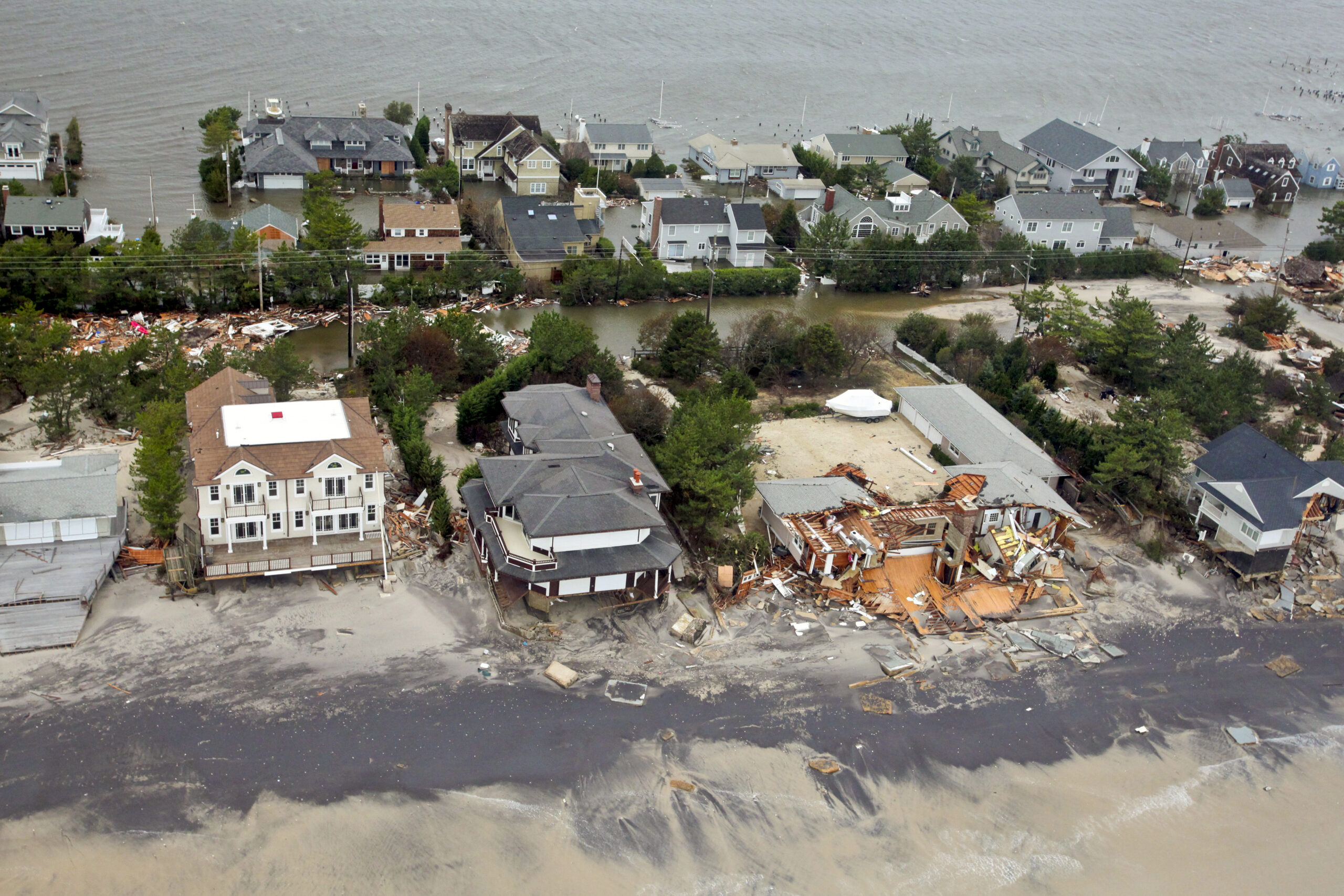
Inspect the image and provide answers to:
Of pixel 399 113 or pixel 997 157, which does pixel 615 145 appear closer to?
pixel 399 113

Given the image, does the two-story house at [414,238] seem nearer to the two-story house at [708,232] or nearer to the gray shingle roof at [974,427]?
the two-story house at [708,232]

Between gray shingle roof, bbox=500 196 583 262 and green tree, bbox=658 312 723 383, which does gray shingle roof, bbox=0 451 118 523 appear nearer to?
green tree, bbox=658 312 723 383

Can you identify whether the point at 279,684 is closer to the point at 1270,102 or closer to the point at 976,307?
the point at 976,307

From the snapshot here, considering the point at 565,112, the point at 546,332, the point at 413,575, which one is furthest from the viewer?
the point at 565,112

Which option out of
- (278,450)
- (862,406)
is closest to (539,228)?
(862,406)

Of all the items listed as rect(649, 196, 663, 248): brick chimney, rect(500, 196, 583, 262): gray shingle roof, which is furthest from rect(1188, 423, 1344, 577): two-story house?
rect(500, 196, 583, 262): gray shingle roof

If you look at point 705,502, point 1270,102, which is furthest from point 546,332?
point 1270,102

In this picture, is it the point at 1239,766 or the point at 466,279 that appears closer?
the point at 1239,766
